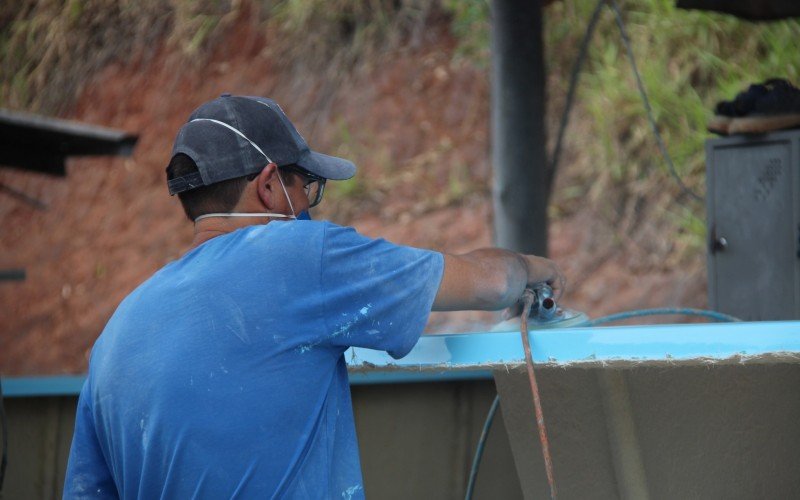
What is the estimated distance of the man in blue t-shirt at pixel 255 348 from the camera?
1.67 m

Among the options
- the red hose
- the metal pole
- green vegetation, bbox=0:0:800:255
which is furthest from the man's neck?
green vegetation, bbox=0:0:800:255

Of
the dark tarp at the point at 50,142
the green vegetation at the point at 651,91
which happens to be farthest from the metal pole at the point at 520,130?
the green vegetation at the point at 651,91

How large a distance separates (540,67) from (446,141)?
4405 millimetres

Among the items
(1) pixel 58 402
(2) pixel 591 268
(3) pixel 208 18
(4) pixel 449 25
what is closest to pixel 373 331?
(1) pixel 58 402

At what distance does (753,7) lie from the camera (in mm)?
3635

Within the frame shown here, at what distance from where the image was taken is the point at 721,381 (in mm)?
1929

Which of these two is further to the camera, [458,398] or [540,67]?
[540,67]

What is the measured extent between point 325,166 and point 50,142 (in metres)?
3.16

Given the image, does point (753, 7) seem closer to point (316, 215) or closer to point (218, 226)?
point (218, 226)

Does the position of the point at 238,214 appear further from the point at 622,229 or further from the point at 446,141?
the point at 446,141

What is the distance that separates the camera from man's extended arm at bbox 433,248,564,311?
1.77m

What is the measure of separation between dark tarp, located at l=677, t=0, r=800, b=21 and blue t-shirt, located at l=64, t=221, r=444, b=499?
2357 millimetres

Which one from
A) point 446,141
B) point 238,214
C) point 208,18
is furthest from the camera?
point 208,18

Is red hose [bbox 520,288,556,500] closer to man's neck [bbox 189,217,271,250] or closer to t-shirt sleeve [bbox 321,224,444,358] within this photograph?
t-shirt sleeve [bbox 321,224,444,358]
